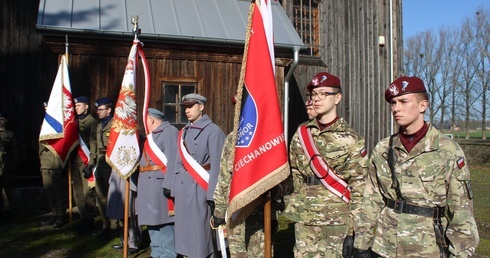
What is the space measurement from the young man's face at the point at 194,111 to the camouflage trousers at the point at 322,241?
1.99 m

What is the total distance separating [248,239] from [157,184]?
169 cm

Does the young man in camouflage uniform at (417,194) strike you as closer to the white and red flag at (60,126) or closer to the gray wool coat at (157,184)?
the gray wool coat at (157,184)

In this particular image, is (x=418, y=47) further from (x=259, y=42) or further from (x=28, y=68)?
(x=259, y=42)

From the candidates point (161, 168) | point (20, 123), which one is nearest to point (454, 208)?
point (161, 168)

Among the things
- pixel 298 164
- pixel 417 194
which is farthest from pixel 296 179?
pixel 417 194

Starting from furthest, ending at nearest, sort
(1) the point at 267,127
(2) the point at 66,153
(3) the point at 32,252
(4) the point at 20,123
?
(4) the point at 20,123
(2) the point at 66,153
(3) the point at 32,252
(1) the point at 267,127

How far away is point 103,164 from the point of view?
7305 millimetres

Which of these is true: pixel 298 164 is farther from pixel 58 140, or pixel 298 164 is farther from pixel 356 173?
pixel 58 140

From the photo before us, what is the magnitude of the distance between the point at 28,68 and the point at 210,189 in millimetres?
7593

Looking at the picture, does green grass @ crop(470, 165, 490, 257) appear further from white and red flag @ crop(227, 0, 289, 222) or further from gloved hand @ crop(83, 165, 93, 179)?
gloved hand @ crop(83, 165, 93, 179)

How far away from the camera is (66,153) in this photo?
25.3 ft

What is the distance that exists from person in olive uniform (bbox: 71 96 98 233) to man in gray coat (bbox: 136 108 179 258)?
2039 millimetres

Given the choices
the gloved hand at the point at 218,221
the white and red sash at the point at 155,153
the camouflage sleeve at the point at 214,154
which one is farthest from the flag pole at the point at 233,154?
the white and red sash at the point at 155,153

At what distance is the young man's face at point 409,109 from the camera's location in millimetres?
3109
